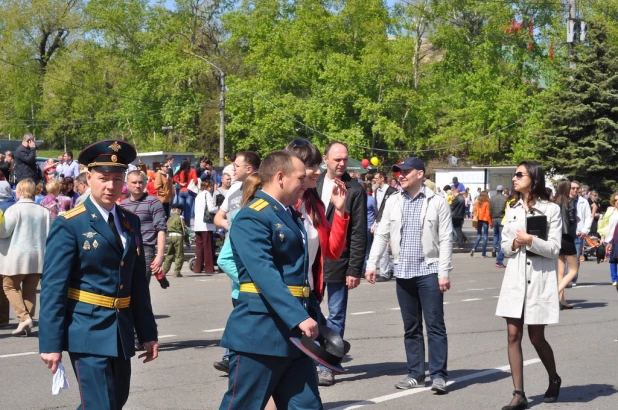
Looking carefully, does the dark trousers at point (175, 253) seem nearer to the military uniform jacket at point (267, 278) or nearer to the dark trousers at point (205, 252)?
the dark trousers at point (205, 252)

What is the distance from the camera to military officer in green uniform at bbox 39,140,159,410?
477 centimetres

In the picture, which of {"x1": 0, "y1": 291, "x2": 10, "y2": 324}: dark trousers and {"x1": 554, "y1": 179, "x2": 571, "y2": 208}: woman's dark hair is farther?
{"x1": 554, "y1": 179, "x2": 571, "y2": 208}: woman's dark hair

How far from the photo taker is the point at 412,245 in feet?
27.0

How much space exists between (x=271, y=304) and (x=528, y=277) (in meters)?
3.48

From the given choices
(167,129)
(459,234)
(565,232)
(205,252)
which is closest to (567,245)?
(565,232)

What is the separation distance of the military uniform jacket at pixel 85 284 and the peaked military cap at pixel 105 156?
0.20m

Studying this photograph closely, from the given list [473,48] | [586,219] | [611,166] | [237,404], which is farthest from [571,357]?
[473,48]

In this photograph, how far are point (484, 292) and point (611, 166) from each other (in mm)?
26427

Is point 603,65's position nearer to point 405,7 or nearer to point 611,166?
point 611,166

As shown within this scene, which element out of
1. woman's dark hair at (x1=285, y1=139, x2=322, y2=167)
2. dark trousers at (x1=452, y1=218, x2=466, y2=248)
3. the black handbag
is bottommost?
dark trousers at (x1=452, y1=218, x2=466, y2=248)

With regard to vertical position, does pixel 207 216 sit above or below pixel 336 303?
above

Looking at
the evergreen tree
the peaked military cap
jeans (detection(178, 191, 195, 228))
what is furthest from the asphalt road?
the evergreen tree

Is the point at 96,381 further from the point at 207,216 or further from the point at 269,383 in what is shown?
the point at 207,216

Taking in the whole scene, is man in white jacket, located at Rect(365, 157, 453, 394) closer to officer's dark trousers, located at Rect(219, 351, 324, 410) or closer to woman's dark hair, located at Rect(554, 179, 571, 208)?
officer's dark trousers, located at Rect(219, 351, 324, 410)
